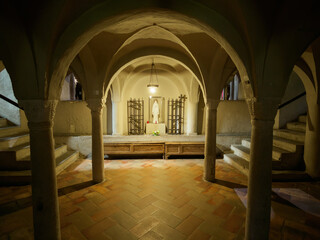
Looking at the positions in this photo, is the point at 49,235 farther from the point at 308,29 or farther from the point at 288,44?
the point at 308,29

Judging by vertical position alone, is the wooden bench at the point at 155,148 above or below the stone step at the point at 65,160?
above

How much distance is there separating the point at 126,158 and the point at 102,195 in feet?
11.2

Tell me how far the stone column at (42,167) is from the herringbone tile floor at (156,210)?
638 mm

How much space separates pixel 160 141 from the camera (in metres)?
7.83

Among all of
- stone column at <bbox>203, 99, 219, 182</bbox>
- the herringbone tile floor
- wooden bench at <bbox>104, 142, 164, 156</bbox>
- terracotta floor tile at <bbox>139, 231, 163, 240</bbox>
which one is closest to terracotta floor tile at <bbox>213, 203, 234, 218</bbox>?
the herringbone tile floor

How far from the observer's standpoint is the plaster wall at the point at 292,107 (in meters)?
8.20

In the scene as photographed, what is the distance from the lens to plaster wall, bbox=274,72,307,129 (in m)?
8.20

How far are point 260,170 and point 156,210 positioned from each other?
2.44m

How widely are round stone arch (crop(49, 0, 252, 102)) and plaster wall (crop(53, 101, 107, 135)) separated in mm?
7313

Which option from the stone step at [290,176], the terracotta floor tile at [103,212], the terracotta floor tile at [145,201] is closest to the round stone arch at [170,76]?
the stone step at [290,176]

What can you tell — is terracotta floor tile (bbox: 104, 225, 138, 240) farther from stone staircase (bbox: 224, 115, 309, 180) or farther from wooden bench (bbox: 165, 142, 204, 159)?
wooden bench (bbox: 165, 142, 204, 159)

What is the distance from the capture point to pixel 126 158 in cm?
796

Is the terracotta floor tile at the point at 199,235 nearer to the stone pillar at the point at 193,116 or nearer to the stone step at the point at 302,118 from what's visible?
the stone pillar at the point at 193,116

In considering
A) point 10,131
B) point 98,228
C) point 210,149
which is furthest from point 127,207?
point 10,131
